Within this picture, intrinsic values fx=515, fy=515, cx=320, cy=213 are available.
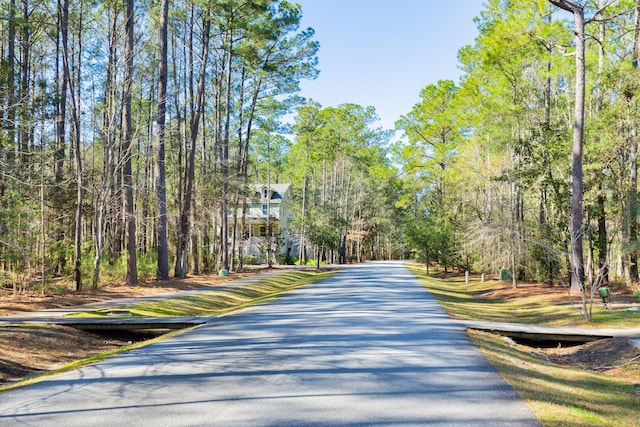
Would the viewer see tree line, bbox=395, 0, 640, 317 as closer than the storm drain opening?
No

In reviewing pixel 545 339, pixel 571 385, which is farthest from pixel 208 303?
pixel 571 385

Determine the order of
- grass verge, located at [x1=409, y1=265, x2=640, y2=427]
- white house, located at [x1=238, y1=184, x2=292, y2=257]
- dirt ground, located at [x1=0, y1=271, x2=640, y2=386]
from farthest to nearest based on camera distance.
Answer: white house, located at [x1=238, y1=184, x2=292, y2=257]
dirt ground, located at [x1=0, y1=271, x2=640, y2=386]
grass verge, located at [x1=409, y1=265, x2=640, y2=427]

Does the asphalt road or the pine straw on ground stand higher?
the asphalt road

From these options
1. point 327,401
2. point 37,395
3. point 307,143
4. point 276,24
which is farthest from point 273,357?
point 307,143

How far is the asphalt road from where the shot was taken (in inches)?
205

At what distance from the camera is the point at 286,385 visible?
641 centimetres

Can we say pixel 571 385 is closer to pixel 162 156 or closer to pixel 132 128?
pixel 162 156

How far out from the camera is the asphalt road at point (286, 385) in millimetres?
5219

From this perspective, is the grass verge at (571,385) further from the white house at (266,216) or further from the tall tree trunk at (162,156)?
the white house at (266,216)

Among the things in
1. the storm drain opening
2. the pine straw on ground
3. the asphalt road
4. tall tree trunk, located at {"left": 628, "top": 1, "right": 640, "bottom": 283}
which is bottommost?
the storm drain opening

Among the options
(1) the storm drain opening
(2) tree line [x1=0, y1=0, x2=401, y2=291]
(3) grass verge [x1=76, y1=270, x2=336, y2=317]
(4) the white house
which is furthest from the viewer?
(4) the white house

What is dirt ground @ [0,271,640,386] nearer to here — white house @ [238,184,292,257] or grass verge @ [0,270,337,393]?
grass verge @ [0,270,337,393]

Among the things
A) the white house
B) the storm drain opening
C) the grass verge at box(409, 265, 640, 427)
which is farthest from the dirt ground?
the white house

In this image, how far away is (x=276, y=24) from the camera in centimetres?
2938
